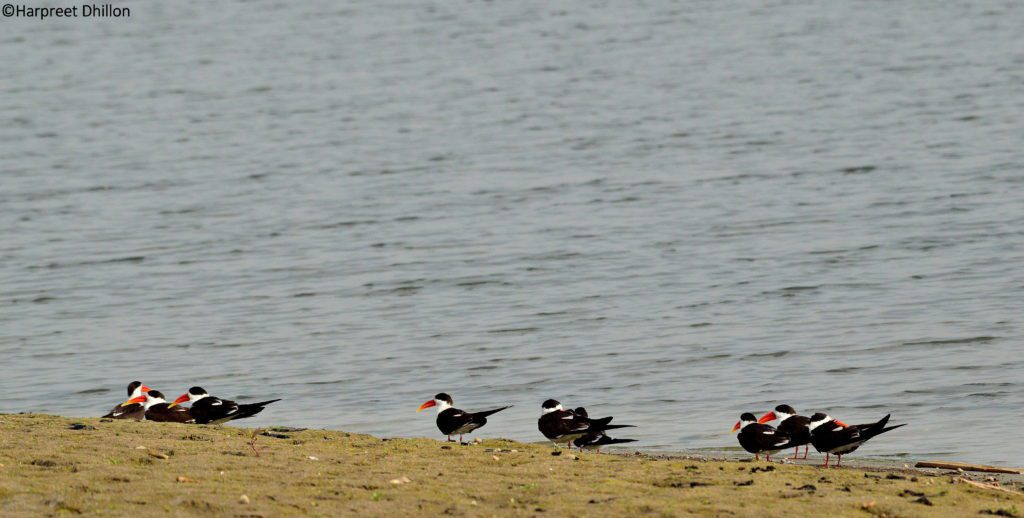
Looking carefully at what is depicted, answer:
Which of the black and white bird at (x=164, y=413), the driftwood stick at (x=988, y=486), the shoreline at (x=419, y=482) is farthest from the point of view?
the black and white bird at (x=164, y=413)

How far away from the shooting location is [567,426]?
603 inches

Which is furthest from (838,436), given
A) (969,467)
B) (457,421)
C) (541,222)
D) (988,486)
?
(541,222)

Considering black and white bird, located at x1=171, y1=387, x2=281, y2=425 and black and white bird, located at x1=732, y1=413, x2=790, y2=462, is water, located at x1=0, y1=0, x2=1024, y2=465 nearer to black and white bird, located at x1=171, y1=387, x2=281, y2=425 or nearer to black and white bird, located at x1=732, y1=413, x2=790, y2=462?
black and white bird, located at x1=732, y1=413, x2=790, y2=462

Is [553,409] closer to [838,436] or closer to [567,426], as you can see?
[567,426]

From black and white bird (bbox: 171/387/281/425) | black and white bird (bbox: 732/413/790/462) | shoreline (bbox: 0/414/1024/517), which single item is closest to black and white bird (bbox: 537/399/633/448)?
shoreline (bbox: 0/414/1024/517)

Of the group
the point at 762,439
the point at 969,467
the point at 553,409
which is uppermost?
the point at 553,409

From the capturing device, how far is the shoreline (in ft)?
35.7

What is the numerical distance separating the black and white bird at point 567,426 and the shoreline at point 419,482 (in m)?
1.05

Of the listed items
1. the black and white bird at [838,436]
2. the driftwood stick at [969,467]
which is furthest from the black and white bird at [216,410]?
the driftwood stick at [969,467]

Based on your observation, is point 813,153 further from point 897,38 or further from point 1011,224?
point 897,38

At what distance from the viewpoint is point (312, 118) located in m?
52.0

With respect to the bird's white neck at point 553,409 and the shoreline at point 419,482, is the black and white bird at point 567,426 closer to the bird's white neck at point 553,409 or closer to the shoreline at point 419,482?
the bird's white neck at point 553,409

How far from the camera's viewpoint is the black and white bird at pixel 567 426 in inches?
595

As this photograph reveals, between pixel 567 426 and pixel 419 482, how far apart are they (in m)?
3.70
